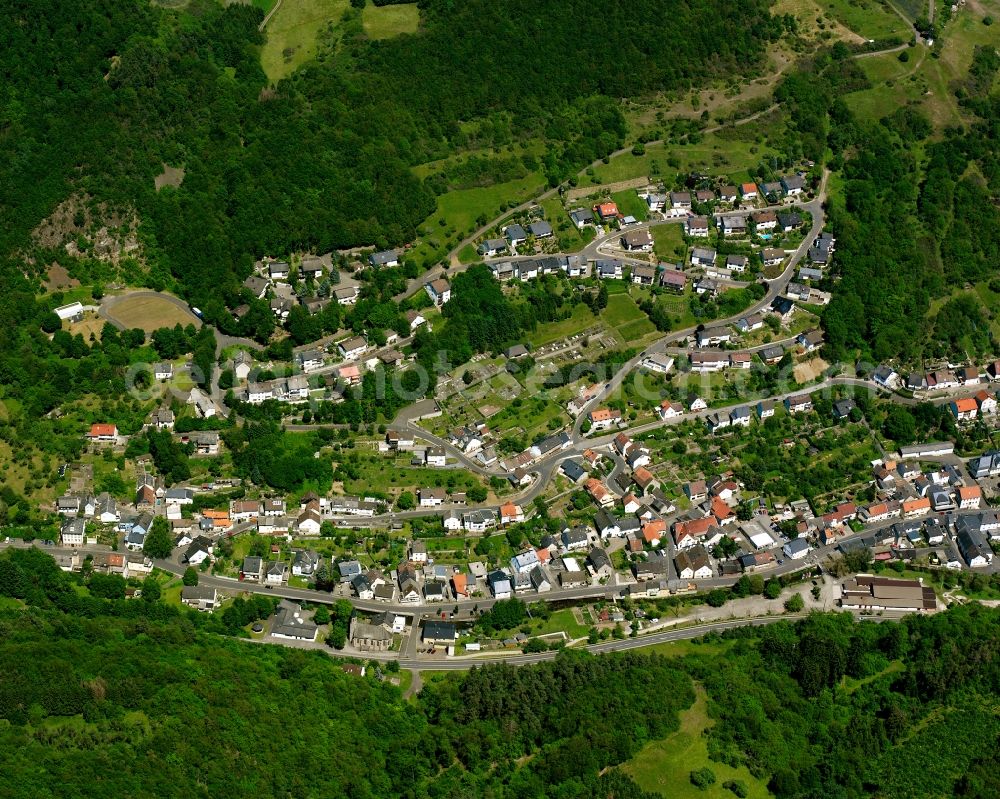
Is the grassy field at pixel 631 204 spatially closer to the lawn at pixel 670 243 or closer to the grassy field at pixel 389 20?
the lawn at pixel 670 243

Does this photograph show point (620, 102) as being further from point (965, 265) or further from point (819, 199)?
point (965, 265)

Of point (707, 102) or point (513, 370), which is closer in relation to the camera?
point (513, 370)

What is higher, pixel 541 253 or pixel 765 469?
pixel 541 253

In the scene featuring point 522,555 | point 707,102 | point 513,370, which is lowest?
point 522,555

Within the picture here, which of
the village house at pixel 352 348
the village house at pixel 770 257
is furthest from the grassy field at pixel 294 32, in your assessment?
the village house at pixel 770 257

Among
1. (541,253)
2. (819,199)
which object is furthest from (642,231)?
(819,199)

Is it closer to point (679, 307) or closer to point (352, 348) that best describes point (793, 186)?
point (679, 307)

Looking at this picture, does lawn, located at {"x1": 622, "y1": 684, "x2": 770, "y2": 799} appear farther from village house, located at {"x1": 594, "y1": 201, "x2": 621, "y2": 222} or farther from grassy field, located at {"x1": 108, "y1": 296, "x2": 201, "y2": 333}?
grassy field, located at {"x1": 108, "y1": 296, "x2": 201, "y2": 333}
